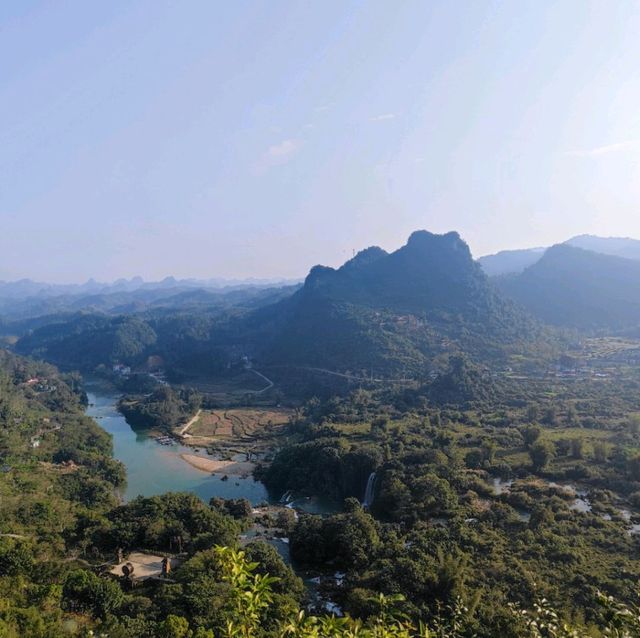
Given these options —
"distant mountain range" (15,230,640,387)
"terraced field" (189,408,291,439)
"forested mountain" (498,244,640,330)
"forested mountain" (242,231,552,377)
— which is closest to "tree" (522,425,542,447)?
"terraced field" (189,408,291,439)

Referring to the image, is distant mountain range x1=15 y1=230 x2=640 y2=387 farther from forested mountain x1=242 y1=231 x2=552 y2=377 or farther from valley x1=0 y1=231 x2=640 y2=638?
valley x1=0 y1=231 x2=640 y2=638

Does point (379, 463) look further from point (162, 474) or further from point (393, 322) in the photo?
point (393, 322)

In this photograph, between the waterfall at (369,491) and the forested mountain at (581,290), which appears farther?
the forested mountain at (581,290)

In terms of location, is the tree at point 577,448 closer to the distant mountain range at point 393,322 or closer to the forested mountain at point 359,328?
the distant mountain range at point 393,322

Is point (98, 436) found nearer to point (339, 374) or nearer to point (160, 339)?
point (339, 374)

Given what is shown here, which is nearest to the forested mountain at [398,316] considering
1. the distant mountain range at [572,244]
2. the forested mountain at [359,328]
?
the forested mountain at [359,328]

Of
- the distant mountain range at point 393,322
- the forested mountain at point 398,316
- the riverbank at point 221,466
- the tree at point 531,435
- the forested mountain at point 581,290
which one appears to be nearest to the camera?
the tree at point 531,435
